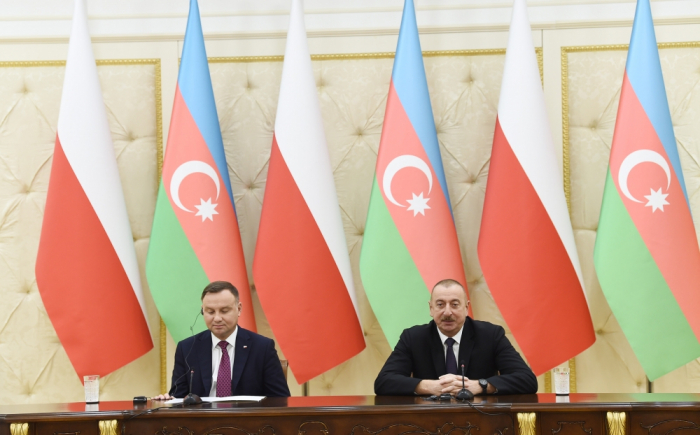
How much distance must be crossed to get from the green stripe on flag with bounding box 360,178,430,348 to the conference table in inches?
43.0

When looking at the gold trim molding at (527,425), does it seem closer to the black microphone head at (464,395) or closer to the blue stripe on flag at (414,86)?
the black microphone head at (464,395)

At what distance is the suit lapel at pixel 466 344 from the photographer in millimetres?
3121

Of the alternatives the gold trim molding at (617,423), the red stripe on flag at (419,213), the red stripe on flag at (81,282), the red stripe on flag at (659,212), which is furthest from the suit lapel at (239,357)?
the red stripe on flag at (659,212)

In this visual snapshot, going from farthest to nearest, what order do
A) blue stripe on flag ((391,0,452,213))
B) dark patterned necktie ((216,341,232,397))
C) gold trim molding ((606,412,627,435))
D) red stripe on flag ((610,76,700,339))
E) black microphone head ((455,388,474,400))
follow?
1. blue stripe on flag ((391,0,452,213))
2. red stripe on flag ((610,76,700,339))
3. dark patterned necktie ((216,341,232,397))
4. black microphone head ((455,388,474,400))
5. gold trim molding ((606,412,627,435))

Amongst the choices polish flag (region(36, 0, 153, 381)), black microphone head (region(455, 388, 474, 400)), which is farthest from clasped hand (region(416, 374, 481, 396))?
polish flag (region(36, 0, 153, 381))

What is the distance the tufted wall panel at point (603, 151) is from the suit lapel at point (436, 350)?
1.11 metres

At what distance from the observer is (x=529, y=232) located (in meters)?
3.60

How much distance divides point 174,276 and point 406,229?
1.20 metres

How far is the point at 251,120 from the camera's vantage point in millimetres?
4031

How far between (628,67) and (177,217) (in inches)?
94.9

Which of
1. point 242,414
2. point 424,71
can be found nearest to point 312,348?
point 242,414

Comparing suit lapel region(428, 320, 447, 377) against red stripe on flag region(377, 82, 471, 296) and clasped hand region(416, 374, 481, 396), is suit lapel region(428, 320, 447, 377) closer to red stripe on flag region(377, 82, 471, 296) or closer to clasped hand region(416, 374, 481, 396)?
clasped hand region(416, 374, 481, 396)

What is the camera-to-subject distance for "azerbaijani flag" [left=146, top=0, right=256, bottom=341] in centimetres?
366

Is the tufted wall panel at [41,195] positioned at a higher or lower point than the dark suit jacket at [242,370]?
higher
